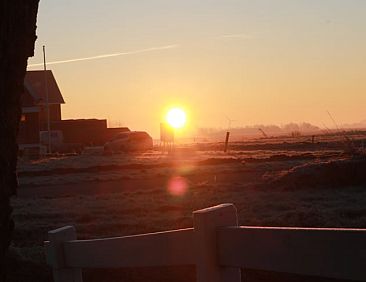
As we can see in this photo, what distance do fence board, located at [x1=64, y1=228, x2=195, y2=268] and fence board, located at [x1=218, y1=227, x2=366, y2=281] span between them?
365 millimetres

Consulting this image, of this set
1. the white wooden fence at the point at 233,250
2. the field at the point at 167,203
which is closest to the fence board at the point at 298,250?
the white wooden fence at the point at 233,250

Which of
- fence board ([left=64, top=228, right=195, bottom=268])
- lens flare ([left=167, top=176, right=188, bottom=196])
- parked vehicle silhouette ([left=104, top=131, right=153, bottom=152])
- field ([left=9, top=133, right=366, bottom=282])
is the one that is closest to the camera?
fence board ([left=64, top=228, right=195, bottom=268])

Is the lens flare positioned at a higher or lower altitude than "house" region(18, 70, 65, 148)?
lower

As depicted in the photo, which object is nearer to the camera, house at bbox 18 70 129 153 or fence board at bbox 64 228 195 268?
fence board at bbox 64 228 195 268

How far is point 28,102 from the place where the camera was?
181 ft

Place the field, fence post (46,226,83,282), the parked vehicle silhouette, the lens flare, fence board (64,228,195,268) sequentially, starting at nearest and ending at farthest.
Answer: fence board (64,228,195,268) < fence post (46,226,83,282) < the field < the lens flare < the parked vehicle silhouette

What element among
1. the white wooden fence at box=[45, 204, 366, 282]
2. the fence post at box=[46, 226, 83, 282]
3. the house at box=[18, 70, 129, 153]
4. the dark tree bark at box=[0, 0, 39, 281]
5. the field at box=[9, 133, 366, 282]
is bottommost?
the field at box=[9, 133, 366, 282]

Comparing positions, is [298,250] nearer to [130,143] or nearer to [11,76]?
[11,76]

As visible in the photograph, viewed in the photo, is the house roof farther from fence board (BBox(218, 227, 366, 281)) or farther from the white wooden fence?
fence board (BBox(218, 227, 366, 281))

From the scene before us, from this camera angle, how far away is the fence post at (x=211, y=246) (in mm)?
3633

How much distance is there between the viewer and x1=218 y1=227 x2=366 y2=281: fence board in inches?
119

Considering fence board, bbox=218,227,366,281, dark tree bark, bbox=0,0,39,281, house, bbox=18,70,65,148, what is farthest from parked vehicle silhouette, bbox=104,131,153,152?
fence board, bbox=218,227,366,281

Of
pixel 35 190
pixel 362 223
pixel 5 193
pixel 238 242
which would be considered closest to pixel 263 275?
pixel 362 223

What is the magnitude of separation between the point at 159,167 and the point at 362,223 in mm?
20564
